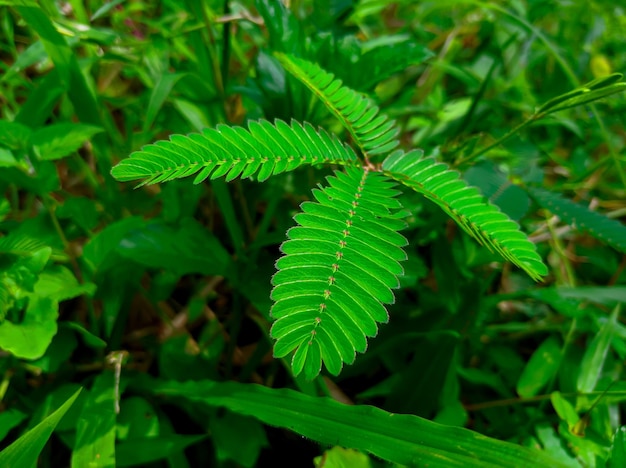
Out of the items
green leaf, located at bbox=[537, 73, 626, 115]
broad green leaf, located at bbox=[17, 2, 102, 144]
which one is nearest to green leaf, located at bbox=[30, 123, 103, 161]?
broad green leaf, located at bbox=[17, 2, 102, 144]

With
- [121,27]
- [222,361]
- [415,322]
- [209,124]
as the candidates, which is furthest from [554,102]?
[121,27]

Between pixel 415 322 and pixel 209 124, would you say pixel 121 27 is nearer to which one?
pixel 209 124

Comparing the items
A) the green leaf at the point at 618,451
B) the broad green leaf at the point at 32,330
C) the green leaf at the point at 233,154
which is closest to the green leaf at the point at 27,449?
the broad green leaf at the point at 32,330

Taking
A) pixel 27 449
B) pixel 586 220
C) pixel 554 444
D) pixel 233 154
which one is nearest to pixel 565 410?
pixel 554 444

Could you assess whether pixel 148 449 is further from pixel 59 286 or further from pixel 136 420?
pixel 59 286

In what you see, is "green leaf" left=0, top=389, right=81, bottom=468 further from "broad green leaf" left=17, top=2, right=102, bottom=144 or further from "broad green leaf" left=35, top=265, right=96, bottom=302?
"broad green leaf" left=17, top=2, right=102, bottom=144

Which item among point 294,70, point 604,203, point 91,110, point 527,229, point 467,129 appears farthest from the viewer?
point 604,203
